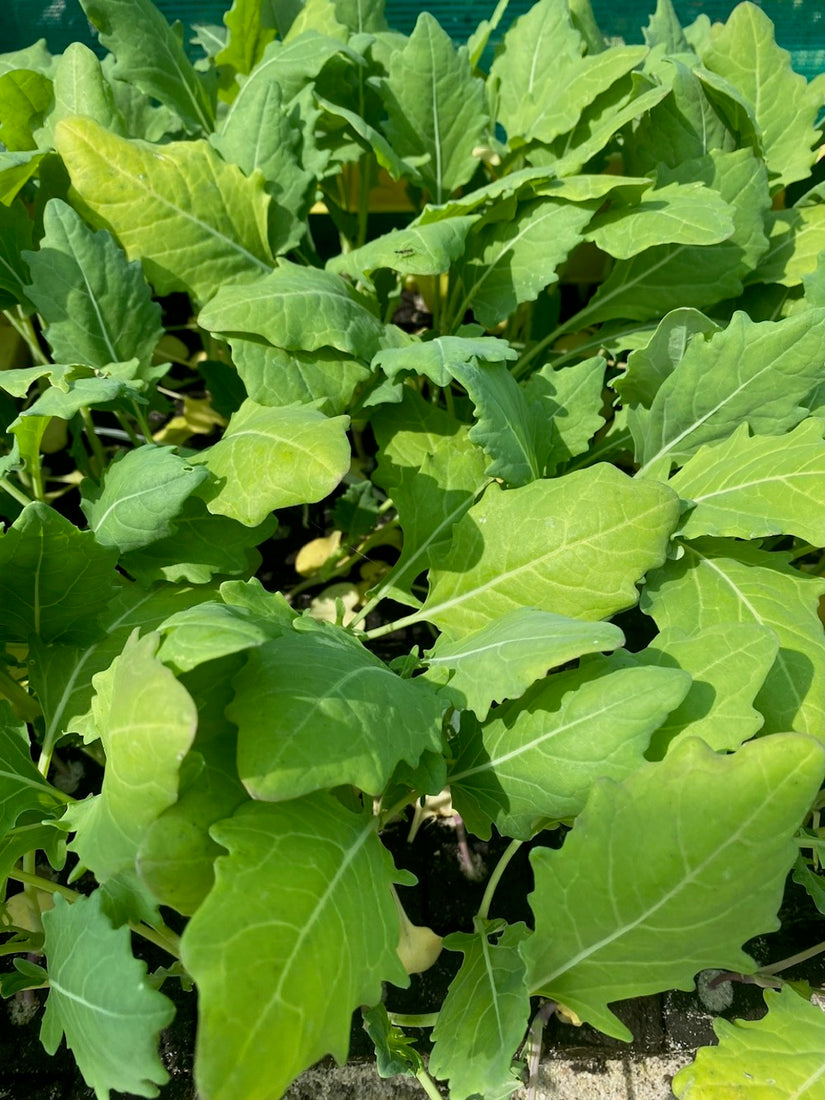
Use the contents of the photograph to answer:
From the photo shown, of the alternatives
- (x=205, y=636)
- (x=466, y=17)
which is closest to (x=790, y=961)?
(x=205, y=636)

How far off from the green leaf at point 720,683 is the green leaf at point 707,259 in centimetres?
56

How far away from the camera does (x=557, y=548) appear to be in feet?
2.91

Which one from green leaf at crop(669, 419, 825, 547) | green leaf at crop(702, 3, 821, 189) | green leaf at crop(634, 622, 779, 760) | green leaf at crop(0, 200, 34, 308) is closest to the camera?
green leaf at crop(634, 622, 779, 760)

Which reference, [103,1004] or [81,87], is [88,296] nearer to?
[81,87]

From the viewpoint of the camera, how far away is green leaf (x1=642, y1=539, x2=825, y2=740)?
0.84m

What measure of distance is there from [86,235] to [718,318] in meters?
0.84

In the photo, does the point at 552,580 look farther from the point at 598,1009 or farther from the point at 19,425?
the point at 19,425

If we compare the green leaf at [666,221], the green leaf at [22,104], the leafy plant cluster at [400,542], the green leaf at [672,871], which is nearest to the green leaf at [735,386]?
the leafy plant cluster at [400,542]

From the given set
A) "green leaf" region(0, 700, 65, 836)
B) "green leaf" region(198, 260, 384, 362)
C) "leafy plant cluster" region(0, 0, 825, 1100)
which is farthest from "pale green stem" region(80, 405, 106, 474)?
"green leaf" region(0, 700, 65, 836)

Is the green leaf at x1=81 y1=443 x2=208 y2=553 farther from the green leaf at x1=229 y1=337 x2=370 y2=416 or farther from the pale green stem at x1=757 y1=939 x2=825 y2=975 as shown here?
the pale green stem at x1=757 y1=939 x2=825 y2=975

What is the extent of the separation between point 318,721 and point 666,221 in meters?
0.74

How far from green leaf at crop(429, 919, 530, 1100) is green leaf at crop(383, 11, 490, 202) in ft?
3.28

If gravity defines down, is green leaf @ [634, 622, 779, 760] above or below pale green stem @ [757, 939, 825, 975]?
above

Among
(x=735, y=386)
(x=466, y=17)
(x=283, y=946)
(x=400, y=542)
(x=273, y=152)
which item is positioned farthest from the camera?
(x=466, y=17)
